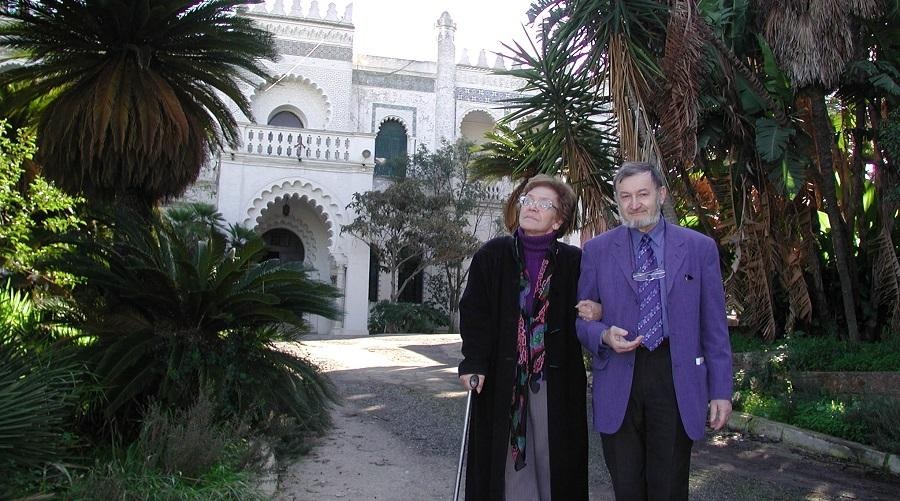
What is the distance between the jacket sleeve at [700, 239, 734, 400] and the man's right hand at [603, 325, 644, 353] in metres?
0.28

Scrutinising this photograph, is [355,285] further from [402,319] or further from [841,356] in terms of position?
[841,356]

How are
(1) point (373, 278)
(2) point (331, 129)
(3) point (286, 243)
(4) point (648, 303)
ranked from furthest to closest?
(2) point (331, 129) < (3) point (286, 243) < (1) point (373, 278) < (4) point (648, 303)

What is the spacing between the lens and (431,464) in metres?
5.29

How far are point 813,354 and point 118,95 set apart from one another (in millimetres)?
7785

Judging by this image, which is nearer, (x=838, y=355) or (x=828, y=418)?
(x=828, y=418)

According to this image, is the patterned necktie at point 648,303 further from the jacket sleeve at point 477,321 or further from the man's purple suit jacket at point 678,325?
the jacket sleeve at point 477,321

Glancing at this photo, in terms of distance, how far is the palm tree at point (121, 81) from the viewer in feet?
21.8

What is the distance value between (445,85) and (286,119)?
5385 mm

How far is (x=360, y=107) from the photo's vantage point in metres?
24.5

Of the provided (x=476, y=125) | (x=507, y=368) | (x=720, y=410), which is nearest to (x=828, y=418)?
(x=720, y=410)

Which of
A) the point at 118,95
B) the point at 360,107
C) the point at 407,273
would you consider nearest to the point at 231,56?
the point at 118,95

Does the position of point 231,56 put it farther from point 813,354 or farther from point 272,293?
point 813,354

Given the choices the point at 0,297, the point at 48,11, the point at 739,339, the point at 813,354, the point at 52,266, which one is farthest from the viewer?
the point at 739,339

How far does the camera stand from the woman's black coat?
3.10 m
